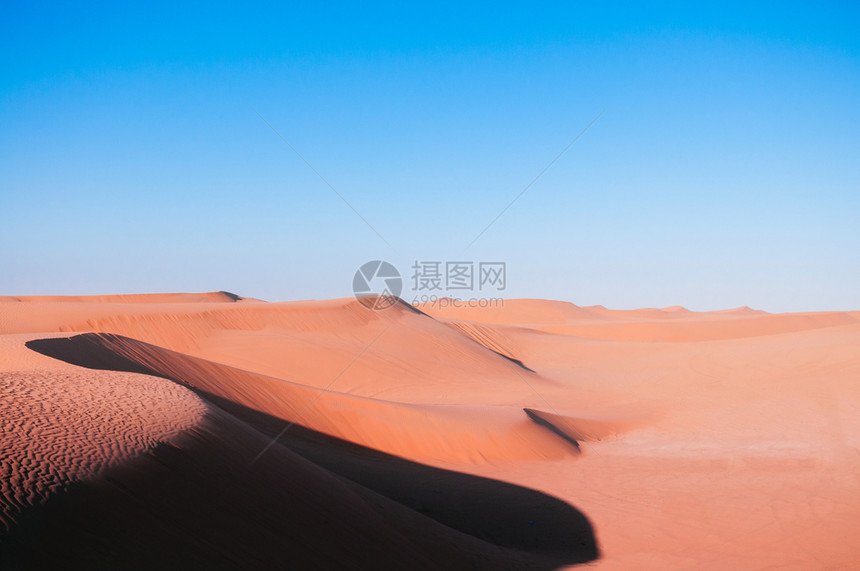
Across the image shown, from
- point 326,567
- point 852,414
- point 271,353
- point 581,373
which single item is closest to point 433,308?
point 581,373

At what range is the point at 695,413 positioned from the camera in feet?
53.5

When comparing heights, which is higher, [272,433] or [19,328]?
[19,328]

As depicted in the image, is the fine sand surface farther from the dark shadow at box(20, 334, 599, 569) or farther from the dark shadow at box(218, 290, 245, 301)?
the dark shadow at box(218, 290, 245, 301)

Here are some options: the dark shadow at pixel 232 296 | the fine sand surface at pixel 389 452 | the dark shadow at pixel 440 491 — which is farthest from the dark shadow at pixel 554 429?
the dark shadow at pixel 232 296

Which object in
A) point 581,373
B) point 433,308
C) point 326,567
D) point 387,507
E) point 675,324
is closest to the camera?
point 326,567

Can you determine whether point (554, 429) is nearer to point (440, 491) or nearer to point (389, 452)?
point (389, 452)

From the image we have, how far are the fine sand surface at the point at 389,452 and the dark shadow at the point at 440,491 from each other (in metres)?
0.05

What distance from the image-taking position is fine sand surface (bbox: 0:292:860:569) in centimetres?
393

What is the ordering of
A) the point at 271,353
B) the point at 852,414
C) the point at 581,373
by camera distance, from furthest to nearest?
1. the point at 581,373
2. the point at 271,353
3. the point at 852,414

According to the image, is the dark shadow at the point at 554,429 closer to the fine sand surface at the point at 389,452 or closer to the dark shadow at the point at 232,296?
the fine sand surface at the point at 389,452

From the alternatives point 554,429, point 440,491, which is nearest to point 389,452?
point 440,491

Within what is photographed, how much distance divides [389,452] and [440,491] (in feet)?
7.29

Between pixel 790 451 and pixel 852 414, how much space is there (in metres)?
4.25

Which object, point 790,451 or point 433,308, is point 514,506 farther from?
point 433,308
